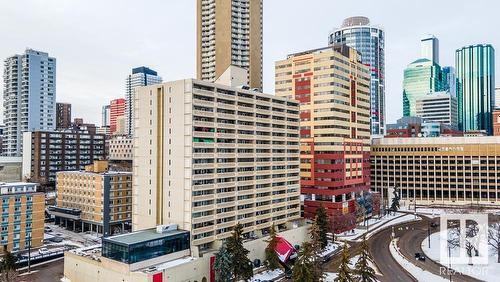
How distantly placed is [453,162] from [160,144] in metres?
149

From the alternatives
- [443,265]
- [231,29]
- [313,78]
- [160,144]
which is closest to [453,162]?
[313,78]

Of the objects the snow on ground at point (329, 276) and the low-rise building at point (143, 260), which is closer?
the low-rise building at point (143, 260)

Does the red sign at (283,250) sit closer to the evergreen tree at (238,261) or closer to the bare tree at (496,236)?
the evergreen tree at (238,261)

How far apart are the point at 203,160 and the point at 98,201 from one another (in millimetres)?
55645

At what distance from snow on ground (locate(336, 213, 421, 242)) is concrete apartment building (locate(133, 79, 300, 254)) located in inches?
1297

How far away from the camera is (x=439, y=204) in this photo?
178 meters

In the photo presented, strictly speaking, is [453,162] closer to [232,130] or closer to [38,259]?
[232,130]

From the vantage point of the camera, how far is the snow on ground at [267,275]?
273ft

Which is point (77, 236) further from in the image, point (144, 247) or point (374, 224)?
point (374, 224)

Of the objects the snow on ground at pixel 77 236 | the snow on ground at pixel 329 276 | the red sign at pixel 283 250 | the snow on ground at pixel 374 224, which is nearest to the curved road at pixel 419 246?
the snow on ground at pixel 374 224

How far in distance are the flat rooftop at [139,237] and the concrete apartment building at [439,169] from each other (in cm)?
13682

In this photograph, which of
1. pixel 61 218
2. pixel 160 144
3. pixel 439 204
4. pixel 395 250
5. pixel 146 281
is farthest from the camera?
pixel 439 204

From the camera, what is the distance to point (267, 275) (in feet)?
283

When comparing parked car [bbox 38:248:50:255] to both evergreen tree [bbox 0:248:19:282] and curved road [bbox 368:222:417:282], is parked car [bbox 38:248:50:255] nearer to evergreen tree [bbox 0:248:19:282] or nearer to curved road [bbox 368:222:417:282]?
evergreen tree [bbox 0:248:19:282]
